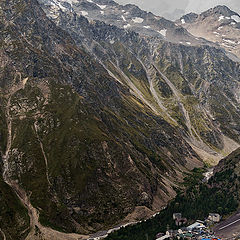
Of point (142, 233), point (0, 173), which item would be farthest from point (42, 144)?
point (142, 233)

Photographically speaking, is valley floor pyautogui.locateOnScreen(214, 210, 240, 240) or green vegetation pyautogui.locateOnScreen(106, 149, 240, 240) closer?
valley floor pyautogui.locateOnScreen(214, 210, 240, 240)

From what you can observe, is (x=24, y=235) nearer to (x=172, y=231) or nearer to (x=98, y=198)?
(x=98, y=198)

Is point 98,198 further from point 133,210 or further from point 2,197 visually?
point 2,197

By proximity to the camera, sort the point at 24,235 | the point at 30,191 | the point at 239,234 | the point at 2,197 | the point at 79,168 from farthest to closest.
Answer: the point at 79,168 → the point at 30,191 → the point at 2,197 → the point at 24,235 → the point at 239,234

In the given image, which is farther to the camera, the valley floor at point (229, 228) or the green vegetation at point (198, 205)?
the green vegetation at point (198, 205)

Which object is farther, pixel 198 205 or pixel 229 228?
pixel 198 205

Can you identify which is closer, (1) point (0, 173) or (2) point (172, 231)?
(2) point (172, 231)

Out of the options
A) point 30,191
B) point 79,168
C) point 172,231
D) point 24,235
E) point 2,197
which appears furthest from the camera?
point 79,168

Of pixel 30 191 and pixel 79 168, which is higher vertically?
pixel 79 168

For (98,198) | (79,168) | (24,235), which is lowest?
(24,235)

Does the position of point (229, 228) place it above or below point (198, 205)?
above
